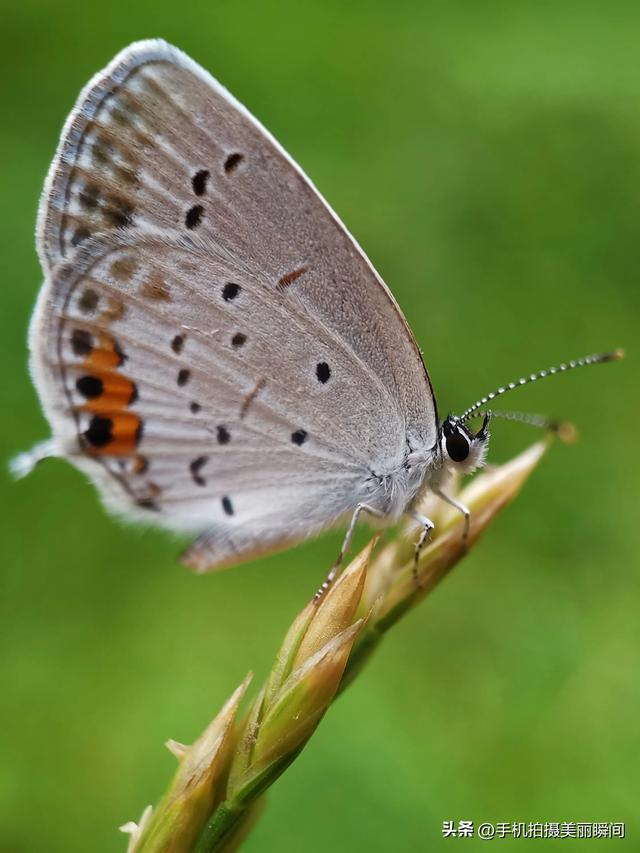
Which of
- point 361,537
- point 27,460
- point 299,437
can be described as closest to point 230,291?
point 299,437

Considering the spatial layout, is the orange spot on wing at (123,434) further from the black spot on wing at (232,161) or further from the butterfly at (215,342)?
the black spot on wing at (232,161)

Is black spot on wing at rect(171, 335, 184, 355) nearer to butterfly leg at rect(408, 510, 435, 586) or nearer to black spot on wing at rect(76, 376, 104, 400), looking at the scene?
black spot on wing at rect(76, 376, 104, 400)

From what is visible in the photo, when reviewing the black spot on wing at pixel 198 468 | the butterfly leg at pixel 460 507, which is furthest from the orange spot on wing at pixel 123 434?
the butterfly leg at pixel 460 507

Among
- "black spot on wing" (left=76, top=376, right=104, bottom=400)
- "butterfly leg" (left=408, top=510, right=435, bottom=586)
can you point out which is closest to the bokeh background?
"black spot on wing" (left=76, top=376, right=104, bottom=400)

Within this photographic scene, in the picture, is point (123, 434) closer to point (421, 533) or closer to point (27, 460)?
point (27, 460)

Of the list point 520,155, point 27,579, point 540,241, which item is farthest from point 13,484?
point 520,155

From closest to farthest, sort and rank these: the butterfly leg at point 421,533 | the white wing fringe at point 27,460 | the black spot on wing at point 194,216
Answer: the butterfly leg at point 421,533 → the white wing fringe at point 27,460 → the black spot on wing at point 194,216

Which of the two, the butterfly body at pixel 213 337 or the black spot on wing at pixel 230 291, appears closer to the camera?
the butterfly body at pixel 213 337

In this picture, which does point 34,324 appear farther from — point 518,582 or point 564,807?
point 518,582
